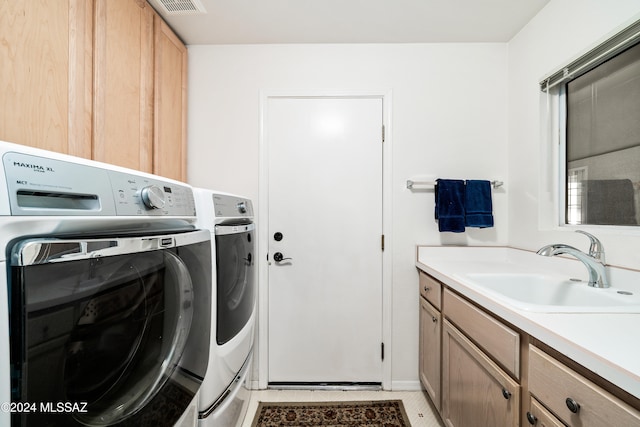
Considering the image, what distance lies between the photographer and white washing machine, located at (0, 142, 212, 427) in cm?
44

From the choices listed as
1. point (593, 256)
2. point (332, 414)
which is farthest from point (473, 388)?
point (332, 414)

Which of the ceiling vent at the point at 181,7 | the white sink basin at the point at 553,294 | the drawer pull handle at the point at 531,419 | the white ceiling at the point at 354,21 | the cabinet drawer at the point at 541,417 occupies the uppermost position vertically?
the white ceiling at the point at 354,21

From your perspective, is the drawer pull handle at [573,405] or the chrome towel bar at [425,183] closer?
the drawer pull handle at [573,405]

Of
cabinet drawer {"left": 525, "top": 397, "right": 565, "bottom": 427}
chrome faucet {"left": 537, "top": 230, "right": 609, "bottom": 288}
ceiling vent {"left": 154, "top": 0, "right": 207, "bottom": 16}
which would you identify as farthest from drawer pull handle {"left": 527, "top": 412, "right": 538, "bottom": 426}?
ceiling vent {"left": 154, "top": 0, "right": 207, "bottom": 16}

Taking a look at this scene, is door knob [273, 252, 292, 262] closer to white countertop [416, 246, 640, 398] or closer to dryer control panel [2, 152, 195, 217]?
white countertop [416, 246, 640, 398]

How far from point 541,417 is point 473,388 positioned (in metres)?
0.40

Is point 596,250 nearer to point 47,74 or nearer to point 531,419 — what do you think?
point 531,419

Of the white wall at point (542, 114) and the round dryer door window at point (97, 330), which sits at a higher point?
the white wall at point (542, 114)

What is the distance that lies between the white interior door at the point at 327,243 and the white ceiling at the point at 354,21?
1.39 ft

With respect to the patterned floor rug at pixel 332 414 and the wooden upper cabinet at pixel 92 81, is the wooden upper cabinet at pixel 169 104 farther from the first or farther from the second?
the patterned floor rug at pixel 332 414

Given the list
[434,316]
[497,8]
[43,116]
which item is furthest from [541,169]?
[43,116]

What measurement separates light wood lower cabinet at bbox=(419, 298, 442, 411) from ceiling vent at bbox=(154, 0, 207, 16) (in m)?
2.19

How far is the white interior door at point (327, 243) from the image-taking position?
1982 millimetres

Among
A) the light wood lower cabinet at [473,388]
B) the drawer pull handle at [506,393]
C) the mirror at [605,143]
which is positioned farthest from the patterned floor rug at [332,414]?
the mirror at [605,143]
